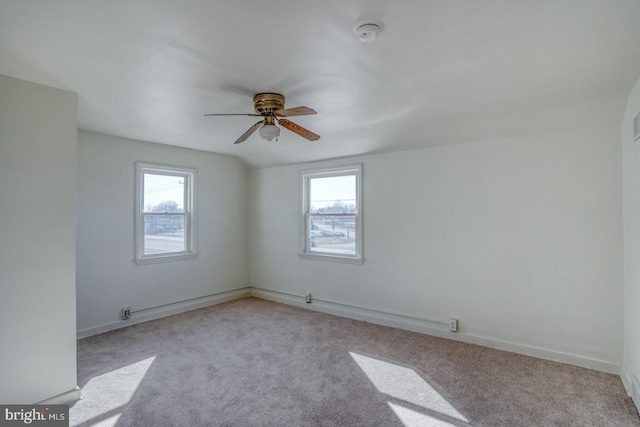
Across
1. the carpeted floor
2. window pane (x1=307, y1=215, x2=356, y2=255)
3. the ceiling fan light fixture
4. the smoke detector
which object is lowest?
the carpeted floor

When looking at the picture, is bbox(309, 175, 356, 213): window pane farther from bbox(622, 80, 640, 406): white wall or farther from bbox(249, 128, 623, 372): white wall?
bbox(622, 80, 640, 406): white wall

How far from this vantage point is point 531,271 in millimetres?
3324

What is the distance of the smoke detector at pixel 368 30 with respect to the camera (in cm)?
164

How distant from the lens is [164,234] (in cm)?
466

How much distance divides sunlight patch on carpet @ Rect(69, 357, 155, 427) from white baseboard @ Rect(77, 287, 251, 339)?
Answer: 114cm

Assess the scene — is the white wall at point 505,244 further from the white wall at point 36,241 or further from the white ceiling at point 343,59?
the white wall at point 36,241

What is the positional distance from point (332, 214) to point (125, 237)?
8.99 feet

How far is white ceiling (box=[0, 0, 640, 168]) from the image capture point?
61.9 inches

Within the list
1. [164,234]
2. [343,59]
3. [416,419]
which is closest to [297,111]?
[343,59]

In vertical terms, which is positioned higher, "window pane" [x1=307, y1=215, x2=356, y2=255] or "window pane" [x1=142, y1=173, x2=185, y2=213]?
"window pane" [x1=142, y1=173, x2=185, y2=213]

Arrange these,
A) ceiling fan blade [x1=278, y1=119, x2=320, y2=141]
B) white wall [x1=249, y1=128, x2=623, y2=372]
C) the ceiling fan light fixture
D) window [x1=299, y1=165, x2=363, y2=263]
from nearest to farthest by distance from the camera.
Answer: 1. the ceiling fan light fixture
2. ceiling fan blade [x1=278, y1=119, x2=320, y2=141]
3. white wall [x1=249, y1=128, x2=623, y2=372]
4. window [x1=299, y1=165, x2=363, y2=263]

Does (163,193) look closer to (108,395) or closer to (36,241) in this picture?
(36,241)

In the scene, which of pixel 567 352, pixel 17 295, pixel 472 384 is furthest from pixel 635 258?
pixel 17 295

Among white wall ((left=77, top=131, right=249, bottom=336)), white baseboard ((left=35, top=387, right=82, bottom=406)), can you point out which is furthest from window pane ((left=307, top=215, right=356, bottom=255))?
white baseboard ((left=35, top=387, right=82, bottom=406))
